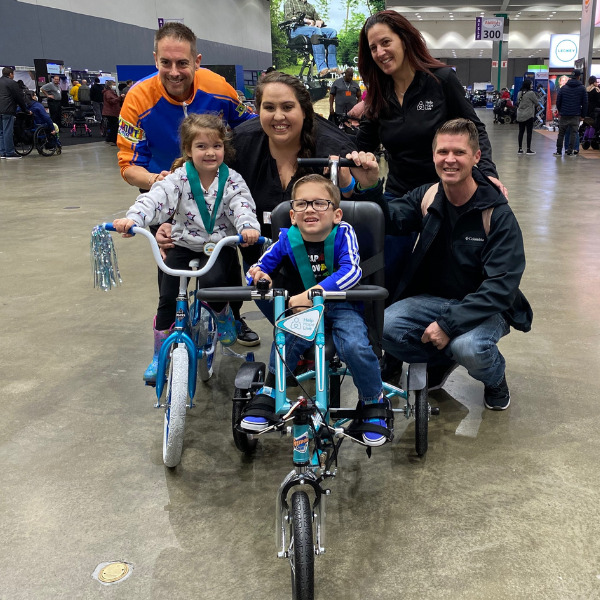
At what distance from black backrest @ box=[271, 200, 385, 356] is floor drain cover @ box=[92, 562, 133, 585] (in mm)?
1083

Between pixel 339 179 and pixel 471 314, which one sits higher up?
pixel 339 179

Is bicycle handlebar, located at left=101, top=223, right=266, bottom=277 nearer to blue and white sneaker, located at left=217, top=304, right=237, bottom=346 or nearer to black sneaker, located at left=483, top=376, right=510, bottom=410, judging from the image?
blue and white sneaker, located at left=217, top=304, right=237, bottom=346

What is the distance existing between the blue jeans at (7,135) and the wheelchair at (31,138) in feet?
0.73

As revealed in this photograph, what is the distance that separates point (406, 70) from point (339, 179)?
25.0 inches

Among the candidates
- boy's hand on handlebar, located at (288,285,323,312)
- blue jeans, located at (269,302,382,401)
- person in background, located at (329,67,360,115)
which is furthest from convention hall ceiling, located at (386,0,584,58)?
boy's hand on handlebar, located at (288,285,323,312)

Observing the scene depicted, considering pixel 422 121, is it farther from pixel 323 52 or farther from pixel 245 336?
pixel 323 52

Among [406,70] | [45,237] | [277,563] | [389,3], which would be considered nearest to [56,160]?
[45,237]

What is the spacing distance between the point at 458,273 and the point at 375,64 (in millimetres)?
977

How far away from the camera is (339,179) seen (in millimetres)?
2529

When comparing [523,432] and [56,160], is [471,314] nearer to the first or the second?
[523,432]

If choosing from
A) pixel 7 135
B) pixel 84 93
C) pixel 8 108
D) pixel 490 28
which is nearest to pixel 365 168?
pixel 8 108

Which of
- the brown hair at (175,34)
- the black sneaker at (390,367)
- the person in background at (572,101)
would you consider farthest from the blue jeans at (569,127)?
the brown hair at (175,34)

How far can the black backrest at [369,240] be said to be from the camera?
2268 millimetres

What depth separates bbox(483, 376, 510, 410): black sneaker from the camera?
109 inches
